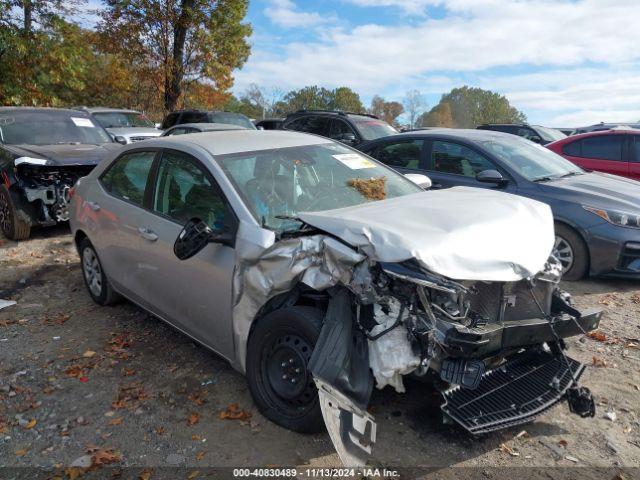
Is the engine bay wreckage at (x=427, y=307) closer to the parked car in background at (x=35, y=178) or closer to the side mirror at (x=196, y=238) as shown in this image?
the side mirror at (x=196, y=238)

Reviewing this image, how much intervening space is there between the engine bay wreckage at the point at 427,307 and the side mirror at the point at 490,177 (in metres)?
2.56

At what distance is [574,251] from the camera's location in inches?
221

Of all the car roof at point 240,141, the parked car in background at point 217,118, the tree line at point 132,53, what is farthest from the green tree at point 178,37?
the car roof at point 240,141

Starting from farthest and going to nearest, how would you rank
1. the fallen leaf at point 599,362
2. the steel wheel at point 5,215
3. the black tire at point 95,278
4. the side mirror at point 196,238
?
1. the steel wheel at point 5,215
2. the black tire at point 95,278
3. the fallen leaf at point 599,362
4. the side mirror at point 196,238

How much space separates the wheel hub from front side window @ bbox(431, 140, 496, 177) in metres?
4.18

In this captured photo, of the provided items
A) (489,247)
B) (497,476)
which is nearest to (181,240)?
(489,247)

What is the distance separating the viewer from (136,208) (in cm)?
430

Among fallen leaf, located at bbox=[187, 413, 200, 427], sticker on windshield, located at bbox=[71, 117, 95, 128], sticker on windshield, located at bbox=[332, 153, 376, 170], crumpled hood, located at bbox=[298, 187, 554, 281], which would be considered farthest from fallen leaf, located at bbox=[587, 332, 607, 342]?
sticker on windshield, located at bbox=[71, 117, 95, 128]

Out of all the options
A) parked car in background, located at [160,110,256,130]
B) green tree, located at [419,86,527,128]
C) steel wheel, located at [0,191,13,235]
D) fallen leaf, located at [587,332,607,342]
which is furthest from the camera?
green tree, located at [419,86,527,128]

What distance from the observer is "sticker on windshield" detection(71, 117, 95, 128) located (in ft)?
29.6

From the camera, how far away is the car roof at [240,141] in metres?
3.96

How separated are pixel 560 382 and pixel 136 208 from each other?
3336 millimetres

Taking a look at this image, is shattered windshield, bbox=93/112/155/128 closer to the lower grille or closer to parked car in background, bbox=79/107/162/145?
parked car in background, bbox=79/107/162/145

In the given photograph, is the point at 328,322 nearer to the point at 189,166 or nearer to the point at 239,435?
the point at 239,435
